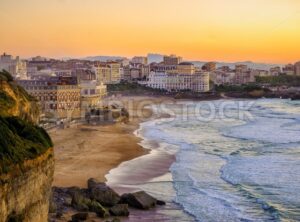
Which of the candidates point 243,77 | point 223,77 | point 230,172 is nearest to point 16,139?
point 230,172

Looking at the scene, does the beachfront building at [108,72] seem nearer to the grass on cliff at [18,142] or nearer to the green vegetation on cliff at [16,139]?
the green vegetation on cliff at [16,139]

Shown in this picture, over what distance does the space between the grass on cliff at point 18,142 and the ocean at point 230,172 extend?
6597 mm

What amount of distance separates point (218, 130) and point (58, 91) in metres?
14.8

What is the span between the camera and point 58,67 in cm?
12825

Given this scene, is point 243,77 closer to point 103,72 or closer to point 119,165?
point 103,72

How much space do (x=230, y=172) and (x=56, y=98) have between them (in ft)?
87.2

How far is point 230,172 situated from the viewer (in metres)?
25.8

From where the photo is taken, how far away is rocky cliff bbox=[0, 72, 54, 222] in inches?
432

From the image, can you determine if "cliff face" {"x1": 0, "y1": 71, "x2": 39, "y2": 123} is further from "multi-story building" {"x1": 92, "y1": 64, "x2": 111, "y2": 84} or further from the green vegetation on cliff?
"multi-story building" {"x1": 92, "y1": 64, "x2": 111, "y2": 84}

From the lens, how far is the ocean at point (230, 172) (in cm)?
1911

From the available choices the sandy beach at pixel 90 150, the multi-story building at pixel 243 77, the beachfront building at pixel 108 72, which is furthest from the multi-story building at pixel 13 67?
the multi-story building at pixel 243 77

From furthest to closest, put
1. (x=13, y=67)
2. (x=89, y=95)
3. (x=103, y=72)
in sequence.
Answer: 1. (x=103, y=72)
2. (x=13, y=67)
3. (x=89, y=95)

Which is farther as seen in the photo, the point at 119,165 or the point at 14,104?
the point at 119,165

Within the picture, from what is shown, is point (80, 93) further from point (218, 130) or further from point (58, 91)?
point (218, 130)
